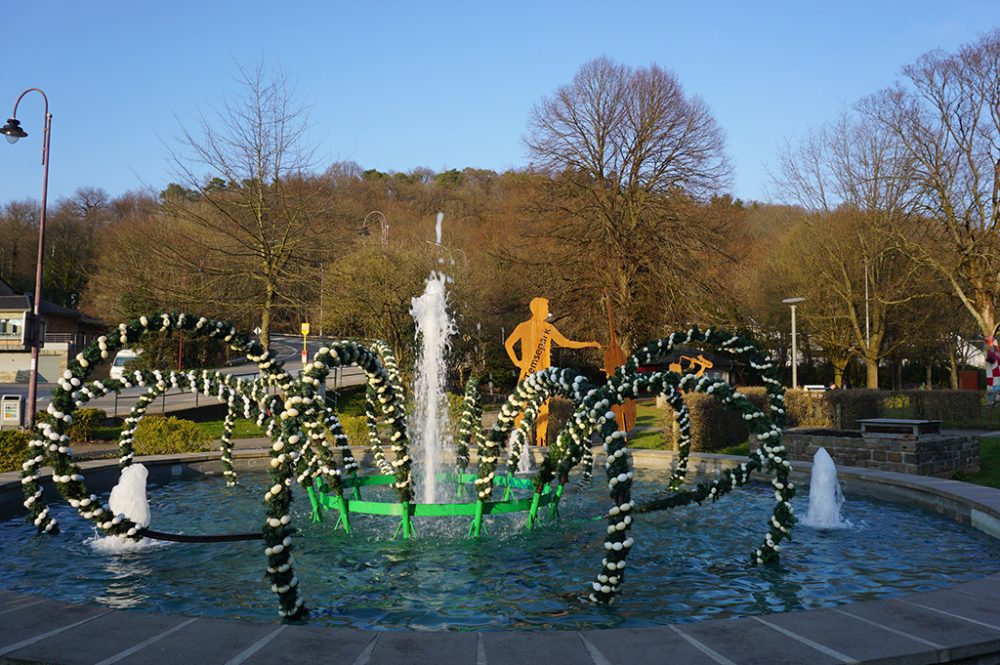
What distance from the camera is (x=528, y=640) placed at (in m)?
4.75

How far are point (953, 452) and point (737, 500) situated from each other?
199 inches

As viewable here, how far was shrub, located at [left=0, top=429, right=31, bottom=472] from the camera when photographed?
1299 cm

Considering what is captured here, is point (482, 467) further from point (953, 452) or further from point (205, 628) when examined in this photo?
point (953, 452)

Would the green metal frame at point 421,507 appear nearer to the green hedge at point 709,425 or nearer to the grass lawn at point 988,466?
the grass lawn at point 988,466

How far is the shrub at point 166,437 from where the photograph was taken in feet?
53.2

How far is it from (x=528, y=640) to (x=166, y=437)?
13750 mm

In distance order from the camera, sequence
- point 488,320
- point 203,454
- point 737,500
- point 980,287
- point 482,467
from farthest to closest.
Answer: point 488,320
point 980,287
point 203,454
point 737,500
point 482,467

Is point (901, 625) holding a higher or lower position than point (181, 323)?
lower

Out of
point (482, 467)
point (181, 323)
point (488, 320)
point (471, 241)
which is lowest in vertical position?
point (482, 467)

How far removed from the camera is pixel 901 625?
4926 millimetres

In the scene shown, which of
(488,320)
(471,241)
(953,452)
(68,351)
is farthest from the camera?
(471,241)

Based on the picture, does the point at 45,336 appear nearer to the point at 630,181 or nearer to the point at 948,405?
the point at 630,181

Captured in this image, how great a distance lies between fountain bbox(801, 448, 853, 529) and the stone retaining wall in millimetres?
3838

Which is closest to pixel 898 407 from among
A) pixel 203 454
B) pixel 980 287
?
pixel 980 287
